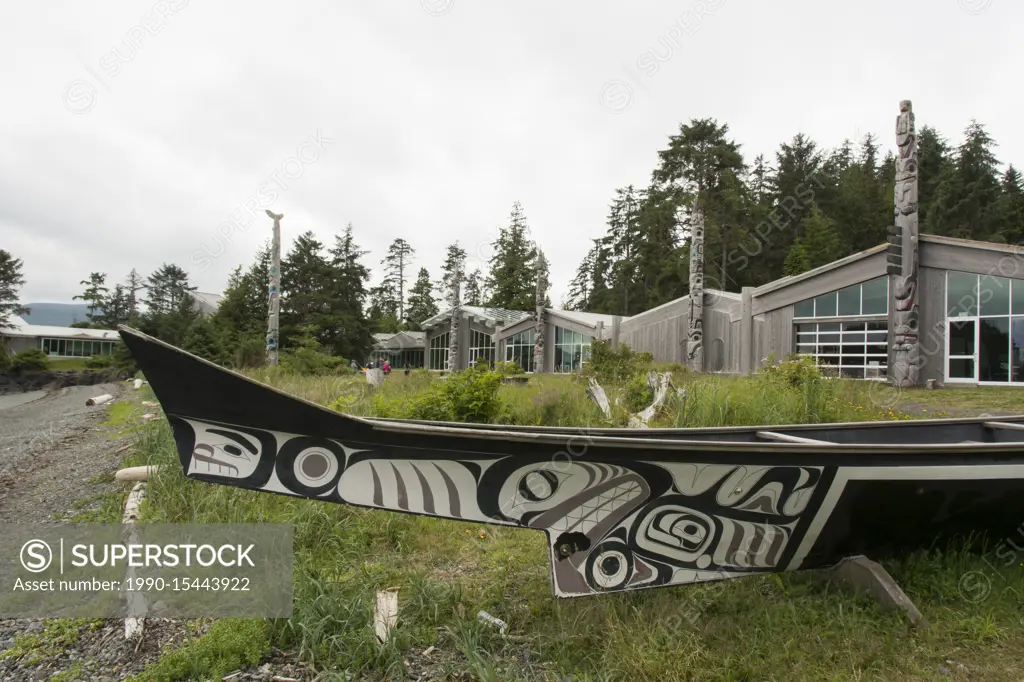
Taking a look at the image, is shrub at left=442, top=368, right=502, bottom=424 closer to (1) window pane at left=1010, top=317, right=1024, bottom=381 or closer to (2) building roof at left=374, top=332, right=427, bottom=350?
(1) window pane at left=1010, top=317, right=1024, bottom=381

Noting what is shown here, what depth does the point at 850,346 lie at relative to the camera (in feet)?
54.1

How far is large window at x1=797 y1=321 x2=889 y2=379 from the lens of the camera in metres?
15.8

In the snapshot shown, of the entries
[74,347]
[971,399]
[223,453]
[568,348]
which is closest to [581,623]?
[223,453]

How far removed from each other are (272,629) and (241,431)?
1.25 metres

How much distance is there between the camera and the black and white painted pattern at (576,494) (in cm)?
274

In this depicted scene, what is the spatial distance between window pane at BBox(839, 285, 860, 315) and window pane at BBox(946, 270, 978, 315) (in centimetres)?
231

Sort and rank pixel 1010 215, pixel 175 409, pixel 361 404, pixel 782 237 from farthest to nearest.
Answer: pixel 782 237 → pixel 1010 215 → pixel 361 404 → pixel 175 409

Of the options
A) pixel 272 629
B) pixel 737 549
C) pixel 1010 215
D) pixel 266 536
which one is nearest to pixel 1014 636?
pixel 737 549

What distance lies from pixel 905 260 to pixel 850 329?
3051 millimetres

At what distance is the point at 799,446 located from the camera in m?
2.74

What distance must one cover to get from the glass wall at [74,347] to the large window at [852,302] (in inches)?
1870

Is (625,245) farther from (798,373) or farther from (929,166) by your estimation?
(798,373)

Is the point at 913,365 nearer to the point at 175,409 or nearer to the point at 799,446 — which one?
the point at 799,446

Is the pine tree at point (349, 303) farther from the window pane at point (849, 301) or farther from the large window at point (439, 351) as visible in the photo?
the window pane at point (849, 301)
